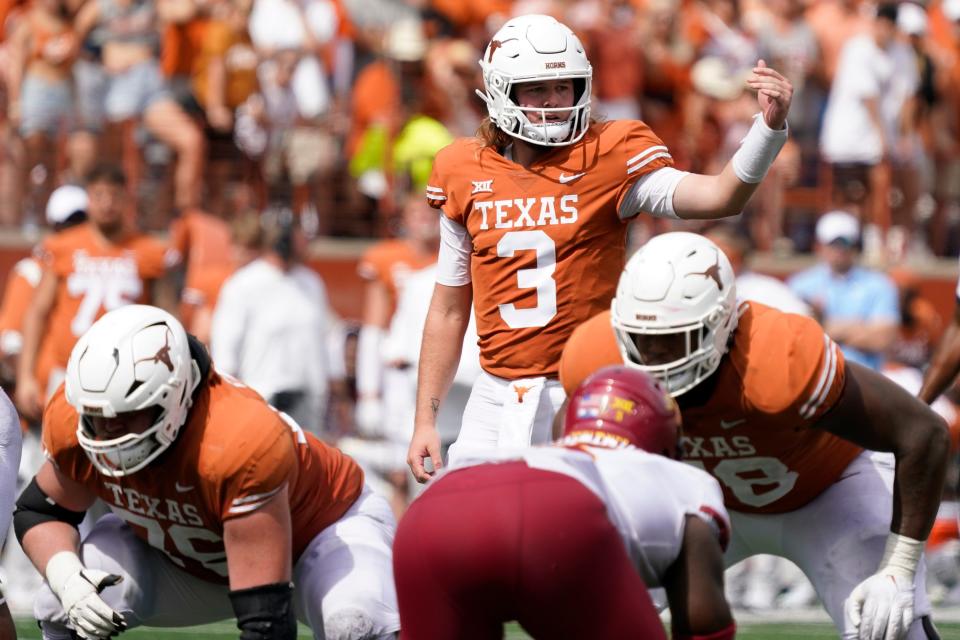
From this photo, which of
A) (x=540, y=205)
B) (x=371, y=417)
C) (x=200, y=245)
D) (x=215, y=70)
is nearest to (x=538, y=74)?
(x=540, y=205)

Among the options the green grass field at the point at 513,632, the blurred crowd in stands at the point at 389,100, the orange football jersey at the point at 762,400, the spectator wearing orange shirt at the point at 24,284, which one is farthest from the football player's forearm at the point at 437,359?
the blurred crowd in stands at the point at 389,100

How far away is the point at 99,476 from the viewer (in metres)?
4.82

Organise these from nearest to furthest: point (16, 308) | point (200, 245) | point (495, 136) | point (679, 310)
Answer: point (679, 310)
point (495, 136)
point (16, 308)
point (200, 245)

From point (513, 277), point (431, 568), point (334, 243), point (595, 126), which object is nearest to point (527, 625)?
point (431, 568)

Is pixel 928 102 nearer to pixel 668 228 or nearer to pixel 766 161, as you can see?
pixel 668 228

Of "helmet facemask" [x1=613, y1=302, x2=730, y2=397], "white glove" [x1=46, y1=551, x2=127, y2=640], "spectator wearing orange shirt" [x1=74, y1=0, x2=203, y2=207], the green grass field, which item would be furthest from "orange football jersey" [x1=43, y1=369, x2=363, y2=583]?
"spectator wearing orange shirt" [x1=74, y1=0, x2=203, y2=207]

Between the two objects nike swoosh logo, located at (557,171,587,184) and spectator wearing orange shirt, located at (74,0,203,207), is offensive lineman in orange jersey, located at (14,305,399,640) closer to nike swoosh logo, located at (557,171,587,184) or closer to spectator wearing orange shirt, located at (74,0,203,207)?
nike swoosh logo, located at (557,171,587,184)

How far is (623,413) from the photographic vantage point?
386cm

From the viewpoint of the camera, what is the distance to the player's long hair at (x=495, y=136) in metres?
5.21

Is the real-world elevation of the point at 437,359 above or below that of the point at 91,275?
above

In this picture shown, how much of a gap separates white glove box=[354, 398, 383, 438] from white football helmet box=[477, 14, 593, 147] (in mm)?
4654

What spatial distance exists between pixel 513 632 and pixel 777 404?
8.93 feet

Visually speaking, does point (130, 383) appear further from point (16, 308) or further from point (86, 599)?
point (16, 308)

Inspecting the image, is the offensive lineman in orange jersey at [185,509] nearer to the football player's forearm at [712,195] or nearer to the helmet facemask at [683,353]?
the helmet facemask at [683,353]
